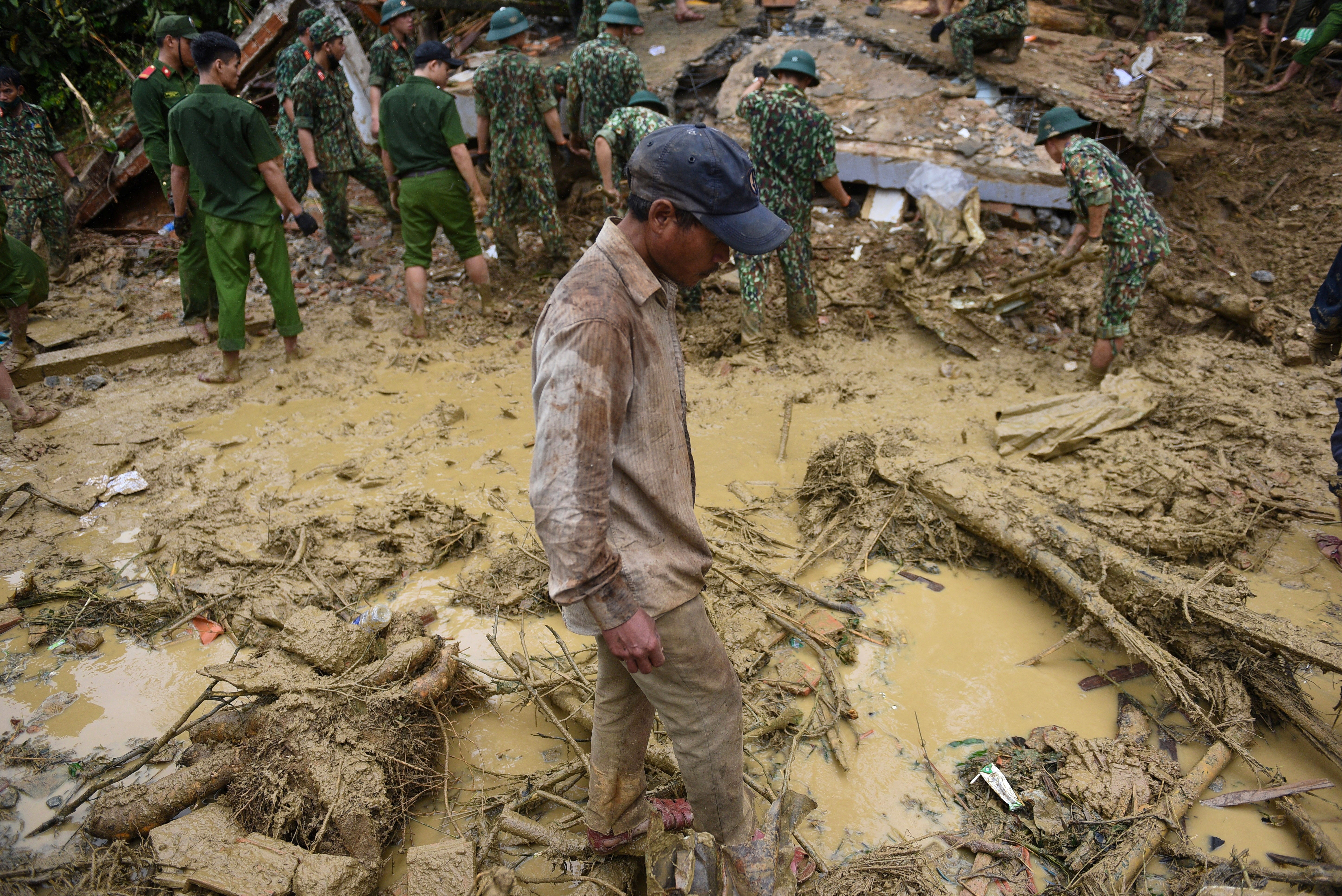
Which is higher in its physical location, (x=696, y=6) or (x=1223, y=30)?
(x=696, y=6)

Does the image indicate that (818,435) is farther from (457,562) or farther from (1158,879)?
(1158,879)

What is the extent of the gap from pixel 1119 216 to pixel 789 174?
2293 millimetres

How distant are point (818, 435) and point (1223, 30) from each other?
8085 millimetres

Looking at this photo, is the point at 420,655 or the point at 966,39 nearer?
the point at 420,655

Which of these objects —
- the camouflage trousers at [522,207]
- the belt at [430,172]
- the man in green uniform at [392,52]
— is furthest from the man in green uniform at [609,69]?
the man in green uniform at [392,52]

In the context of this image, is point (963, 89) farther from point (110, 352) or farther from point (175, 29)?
point (110, 352)


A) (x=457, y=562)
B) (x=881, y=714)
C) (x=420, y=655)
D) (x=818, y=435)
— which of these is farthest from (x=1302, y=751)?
(x=457, y=562)

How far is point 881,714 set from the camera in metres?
2.78

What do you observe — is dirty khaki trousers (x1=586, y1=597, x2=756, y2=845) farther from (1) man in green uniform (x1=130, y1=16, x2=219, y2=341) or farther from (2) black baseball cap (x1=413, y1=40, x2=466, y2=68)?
(2) black baseball cap (x1=413, y1=40, x2=466, y2=68)

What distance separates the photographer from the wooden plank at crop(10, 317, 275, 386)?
541cm

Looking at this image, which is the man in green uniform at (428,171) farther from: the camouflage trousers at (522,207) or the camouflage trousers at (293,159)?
the camouflage trousers at (293,159)

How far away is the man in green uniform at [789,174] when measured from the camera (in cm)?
542

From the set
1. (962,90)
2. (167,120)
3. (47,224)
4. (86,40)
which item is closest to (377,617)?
(167,120)

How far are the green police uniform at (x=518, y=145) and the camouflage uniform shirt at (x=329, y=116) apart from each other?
1.25 m
